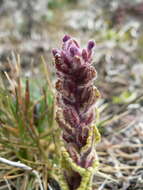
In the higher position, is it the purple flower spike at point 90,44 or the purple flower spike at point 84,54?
the purple flower spike at point 90,44

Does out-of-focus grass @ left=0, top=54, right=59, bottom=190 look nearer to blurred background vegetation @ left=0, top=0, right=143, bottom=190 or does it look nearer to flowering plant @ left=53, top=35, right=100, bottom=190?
blurred background vegetation @ left=0, top=0, right=143, bottom=190

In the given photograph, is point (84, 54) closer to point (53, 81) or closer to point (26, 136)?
point (26, 136)

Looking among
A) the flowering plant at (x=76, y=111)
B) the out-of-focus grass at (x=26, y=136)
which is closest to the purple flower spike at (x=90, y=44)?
the flowering plant at (x=76, y=111)

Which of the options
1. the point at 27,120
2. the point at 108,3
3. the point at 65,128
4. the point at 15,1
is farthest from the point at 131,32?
the point at 65,128

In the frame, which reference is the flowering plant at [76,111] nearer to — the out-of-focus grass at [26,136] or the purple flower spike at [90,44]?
the purple flower spike at [90,44]

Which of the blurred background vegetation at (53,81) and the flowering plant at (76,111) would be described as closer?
the flowering plant at (76,111)

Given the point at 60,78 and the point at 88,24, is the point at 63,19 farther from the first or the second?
the point at 60,78
